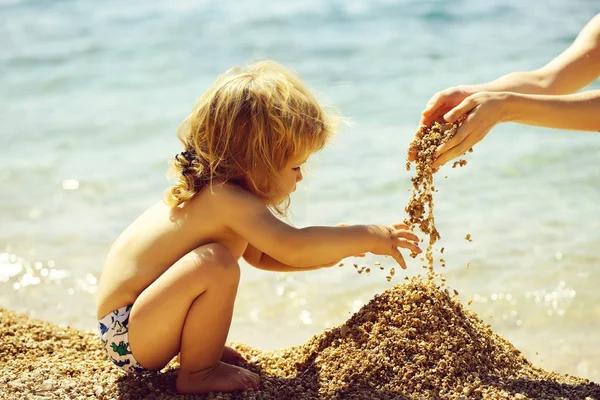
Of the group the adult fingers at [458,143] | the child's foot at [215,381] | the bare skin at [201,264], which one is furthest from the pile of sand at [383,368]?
the adult fingers at [458,143]

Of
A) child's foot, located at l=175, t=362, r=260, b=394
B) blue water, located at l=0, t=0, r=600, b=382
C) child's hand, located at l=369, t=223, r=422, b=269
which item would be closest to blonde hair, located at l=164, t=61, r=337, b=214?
blue water, located at l=0, t=0, r=600, b=382

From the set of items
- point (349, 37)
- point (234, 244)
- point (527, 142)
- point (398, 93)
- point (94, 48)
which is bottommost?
point (234, 244)

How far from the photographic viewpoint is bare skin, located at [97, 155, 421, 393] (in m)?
2.75

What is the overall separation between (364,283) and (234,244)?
62.5 inches

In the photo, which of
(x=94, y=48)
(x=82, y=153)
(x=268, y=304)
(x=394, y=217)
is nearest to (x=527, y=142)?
(x=394, y=217)

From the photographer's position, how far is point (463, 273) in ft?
14.8

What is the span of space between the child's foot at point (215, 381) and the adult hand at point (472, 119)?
1.11 m

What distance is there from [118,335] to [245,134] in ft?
2.98

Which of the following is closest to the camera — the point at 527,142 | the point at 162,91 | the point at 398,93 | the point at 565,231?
the point at 565,231

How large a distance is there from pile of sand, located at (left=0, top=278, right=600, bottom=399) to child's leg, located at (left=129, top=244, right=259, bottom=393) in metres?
0.10

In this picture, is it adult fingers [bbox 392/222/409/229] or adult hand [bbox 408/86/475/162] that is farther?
adult hand [bbox 408/86/475/162]

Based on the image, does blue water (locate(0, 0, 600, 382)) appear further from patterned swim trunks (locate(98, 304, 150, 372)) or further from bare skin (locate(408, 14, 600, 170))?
patterned swim trunks (locate(98, 304, 150, 372))

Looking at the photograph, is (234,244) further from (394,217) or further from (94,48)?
(94,48)

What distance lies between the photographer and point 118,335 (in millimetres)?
2887
